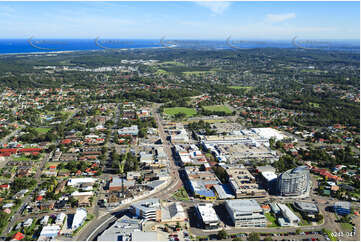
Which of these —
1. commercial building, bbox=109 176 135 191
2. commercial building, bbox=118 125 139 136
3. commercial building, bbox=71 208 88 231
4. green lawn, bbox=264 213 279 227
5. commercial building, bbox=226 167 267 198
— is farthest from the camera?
commercial building, bbox=118 125 139 136

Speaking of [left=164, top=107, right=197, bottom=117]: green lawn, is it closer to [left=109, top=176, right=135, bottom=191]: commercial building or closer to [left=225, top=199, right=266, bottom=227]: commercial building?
[left=109, top=176, right=135, bottom=191]: commercial building

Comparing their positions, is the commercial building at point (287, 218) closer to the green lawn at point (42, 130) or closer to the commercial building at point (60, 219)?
the commercial building at point (60, 219)

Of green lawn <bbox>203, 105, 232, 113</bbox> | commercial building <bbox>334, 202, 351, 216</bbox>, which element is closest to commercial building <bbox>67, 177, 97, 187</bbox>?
commercial building <bbox>334, 202, 351, 216</bbox>

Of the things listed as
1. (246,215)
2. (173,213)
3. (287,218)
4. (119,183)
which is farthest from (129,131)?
(287,218)

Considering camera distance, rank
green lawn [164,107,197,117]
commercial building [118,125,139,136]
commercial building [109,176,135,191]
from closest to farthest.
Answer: commercial building [109,176,135,191], commercial building [118,125,139,136], green lawn [164,107,197,117]

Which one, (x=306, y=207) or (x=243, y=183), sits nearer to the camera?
(x=306, y=207)

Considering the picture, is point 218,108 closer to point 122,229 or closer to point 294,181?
point 294,181

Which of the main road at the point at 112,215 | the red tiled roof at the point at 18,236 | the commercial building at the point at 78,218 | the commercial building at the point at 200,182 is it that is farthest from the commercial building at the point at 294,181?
the red tiled roof at the point at 18,236
